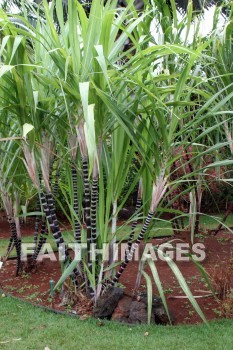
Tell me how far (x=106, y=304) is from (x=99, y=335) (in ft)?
0.75

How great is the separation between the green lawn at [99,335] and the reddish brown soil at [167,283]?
186 mm

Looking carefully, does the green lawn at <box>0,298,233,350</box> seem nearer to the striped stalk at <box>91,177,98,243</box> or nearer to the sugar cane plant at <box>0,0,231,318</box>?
the sugar cane plant at <box>0,0,231,318</box>

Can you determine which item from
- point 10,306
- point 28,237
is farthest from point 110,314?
point 28,237

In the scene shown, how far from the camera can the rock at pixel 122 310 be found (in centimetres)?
266

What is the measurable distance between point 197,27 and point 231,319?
187 centimetres

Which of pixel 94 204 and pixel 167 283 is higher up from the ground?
pixel 94 204

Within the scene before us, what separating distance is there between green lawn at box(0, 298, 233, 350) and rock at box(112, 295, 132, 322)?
8cm

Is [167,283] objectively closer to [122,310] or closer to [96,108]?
[122,310]

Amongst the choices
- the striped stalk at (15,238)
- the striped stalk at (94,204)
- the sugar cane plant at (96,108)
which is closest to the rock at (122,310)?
the sugar cane plant at (96,108)

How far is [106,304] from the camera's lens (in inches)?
104

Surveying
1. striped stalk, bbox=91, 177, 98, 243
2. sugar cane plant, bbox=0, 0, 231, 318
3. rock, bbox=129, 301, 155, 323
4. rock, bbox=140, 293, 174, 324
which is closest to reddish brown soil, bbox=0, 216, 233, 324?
rock, bbox=140, 293, 174, 324

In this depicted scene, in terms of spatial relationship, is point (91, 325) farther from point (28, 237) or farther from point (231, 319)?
point (28, 237)

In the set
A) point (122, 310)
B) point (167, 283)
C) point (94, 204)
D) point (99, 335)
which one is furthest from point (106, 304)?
point (167, 283)

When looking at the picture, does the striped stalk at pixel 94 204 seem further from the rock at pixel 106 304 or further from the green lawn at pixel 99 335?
the green lawn at pixel 99 335
